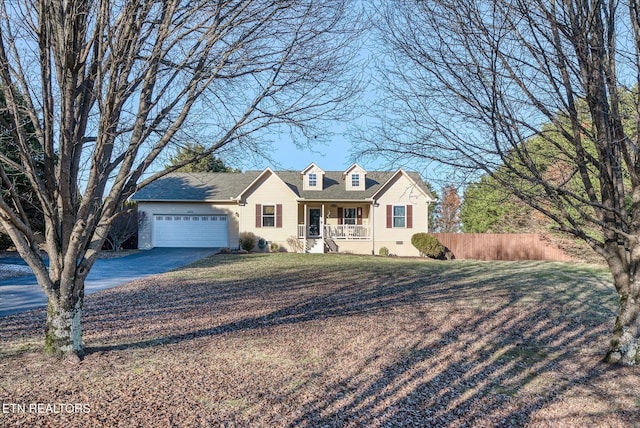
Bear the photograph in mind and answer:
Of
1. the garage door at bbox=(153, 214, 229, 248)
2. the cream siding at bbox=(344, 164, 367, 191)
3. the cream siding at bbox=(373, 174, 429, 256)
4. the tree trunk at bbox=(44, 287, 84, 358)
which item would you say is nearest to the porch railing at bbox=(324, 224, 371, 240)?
the cream siding at bbox=(373, 174, 429, 256)

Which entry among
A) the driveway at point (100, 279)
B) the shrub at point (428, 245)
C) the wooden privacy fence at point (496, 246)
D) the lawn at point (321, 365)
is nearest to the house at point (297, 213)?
the shrub at point (428, 245)

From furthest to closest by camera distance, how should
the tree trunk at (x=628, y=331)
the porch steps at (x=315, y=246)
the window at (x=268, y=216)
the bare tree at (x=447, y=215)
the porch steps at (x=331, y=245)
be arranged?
the bare tree at (x=447, y=215) < the porch steps at (x=331, y=245) < the window at (x=268, y=216) < the porch steps at (x=315, y=246) < the tree trunk at (x=628, y=331)

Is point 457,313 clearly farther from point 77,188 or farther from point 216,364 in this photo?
point 77,188

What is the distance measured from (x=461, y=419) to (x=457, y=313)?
4.46 m

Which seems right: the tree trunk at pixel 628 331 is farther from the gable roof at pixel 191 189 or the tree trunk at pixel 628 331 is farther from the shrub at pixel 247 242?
the gable roof at pixel 191 189

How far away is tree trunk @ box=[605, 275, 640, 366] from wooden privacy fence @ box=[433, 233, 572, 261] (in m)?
18.6

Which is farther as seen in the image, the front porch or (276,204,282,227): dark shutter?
the front porch

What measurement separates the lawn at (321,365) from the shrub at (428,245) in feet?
40.4

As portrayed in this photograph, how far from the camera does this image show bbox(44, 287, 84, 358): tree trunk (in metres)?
4.55

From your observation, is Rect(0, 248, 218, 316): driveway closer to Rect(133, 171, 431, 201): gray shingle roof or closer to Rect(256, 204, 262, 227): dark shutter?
Rect(256, 204, 262, 227): dark shutter

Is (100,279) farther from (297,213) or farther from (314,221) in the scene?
(314,221)

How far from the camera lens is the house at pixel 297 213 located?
22.9 metres

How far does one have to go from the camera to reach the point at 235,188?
84.4 ft

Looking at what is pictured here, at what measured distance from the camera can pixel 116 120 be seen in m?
4.60
